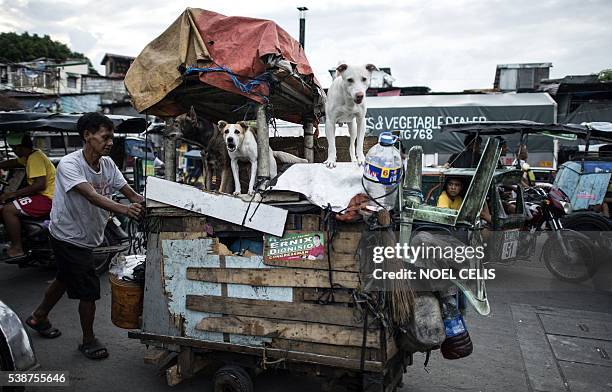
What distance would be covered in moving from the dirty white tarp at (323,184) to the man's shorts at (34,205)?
460 centimetres

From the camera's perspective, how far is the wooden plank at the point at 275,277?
9.02ft

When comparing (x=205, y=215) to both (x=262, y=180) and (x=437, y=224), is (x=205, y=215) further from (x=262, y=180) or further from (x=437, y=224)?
(x=437, y=224)

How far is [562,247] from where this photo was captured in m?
6.59

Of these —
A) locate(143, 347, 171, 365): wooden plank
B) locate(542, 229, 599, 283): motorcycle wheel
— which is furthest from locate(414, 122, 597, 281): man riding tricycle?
locate(143, 347, 171, 365): wooden plank

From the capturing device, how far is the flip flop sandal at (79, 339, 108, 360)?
3902mm

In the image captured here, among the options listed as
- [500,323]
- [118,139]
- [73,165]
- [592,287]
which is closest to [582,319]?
[500,323]

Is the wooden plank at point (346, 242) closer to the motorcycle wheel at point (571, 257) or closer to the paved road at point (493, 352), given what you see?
the paved road at point (493, 352)

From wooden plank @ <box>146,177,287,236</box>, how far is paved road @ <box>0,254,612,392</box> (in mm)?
1481

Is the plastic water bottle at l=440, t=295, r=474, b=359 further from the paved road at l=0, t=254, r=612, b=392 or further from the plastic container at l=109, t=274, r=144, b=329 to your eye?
the plastic container at l=109, t=274, r=144, b=329

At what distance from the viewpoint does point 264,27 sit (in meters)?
3.36

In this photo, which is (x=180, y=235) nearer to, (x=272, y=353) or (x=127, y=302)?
(x=127, y=302)

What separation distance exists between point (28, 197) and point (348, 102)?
483 centimetres

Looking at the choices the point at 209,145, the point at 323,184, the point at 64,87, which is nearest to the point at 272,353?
the point at 323,184

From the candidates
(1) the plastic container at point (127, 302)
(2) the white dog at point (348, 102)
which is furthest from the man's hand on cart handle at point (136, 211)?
(2) the white dog at point (348, 102)
